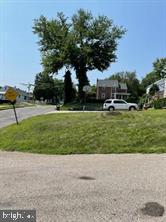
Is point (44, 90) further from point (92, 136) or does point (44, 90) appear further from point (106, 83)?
point (92, 136)

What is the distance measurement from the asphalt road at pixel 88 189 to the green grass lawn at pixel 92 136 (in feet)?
7.93

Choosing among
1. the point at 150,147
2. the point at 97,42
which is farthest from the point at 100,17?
the point at 150,147

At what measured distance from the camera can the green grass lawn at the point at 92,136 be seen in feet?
45.4

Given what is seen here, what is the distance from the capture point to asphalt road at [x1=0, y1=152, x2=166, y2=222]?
595cm

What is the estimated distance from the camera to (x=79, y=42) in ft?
209

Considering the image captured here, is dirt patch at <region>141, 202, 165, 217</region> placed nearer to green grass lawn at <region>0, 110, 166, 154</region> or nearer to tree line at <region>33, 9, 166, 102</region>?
green grass lawn at <region>0, 110, 166, 154</region>

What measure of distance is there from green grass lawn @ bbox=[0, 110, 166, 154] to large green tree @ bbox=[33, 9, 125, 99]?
146 feet

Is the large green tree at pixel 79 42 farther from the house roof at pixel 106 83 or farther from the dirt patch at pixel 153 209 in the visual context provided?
the dirt patch at pixel 153 209

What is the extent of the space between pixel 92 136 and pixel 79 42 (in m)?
50.2

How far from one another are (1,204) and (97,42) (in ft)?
196

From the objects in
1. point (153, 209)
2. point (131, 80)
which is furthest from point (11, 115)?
point (131, 80)

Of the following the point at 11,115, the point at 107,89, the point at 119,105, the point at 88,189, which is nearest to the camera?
the point at 88,189

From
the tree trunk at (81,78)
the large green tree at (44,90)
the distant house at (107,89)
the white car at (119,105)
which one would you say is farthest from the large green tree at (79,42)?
the large green tree at (44,90)

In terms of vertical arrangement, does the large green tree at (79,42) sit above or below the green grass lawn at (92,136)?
above
